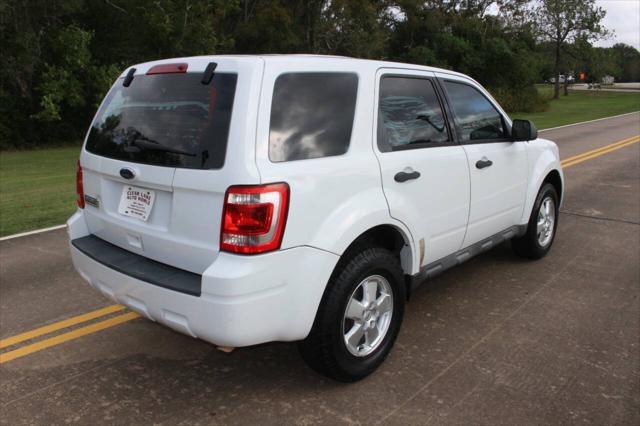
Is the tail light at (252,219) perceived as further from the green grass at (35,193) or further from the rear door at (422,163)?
the green grass at (35,193)

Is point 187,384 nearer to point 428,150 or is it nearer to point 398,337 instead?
point 398,337

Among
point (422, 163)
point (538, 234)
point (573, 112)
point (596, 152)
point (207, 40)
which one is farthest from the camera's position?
point (573, 112)

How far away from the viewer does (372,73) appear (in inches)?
138

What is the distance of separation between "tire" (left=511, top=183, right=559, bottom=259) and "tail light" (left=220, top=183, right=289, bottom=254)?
10.7 ft

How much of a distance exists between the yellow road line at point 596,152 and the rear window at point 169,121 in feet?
34.4

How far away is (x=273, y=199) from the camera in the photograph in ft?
9.24

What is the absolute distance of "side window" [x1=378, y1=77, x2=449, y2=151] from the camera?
3570 millimetres

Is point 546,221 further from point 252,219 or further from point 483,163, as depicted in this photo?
point 252,219

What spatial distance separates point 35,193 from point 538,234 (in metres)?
8.30

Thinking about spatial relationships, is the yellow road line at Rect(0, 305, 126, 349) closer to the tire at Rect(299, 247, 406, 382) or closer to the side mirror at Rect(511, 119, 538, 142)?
the tire at Rect(299, 247, 406, 382)

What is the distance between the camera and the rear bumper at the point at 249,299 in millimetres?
2762

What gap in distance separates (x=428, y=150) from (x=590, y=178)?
7722 millimetres

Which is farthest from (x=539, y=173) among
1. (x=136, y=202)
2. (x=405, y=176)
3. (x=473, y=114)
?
(x=136, y=202)

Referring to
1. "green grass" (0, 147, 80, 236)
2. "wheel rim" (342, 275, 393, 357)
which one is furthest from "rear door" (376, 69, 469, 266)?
"green grass" (0, 147, 80, 236)
